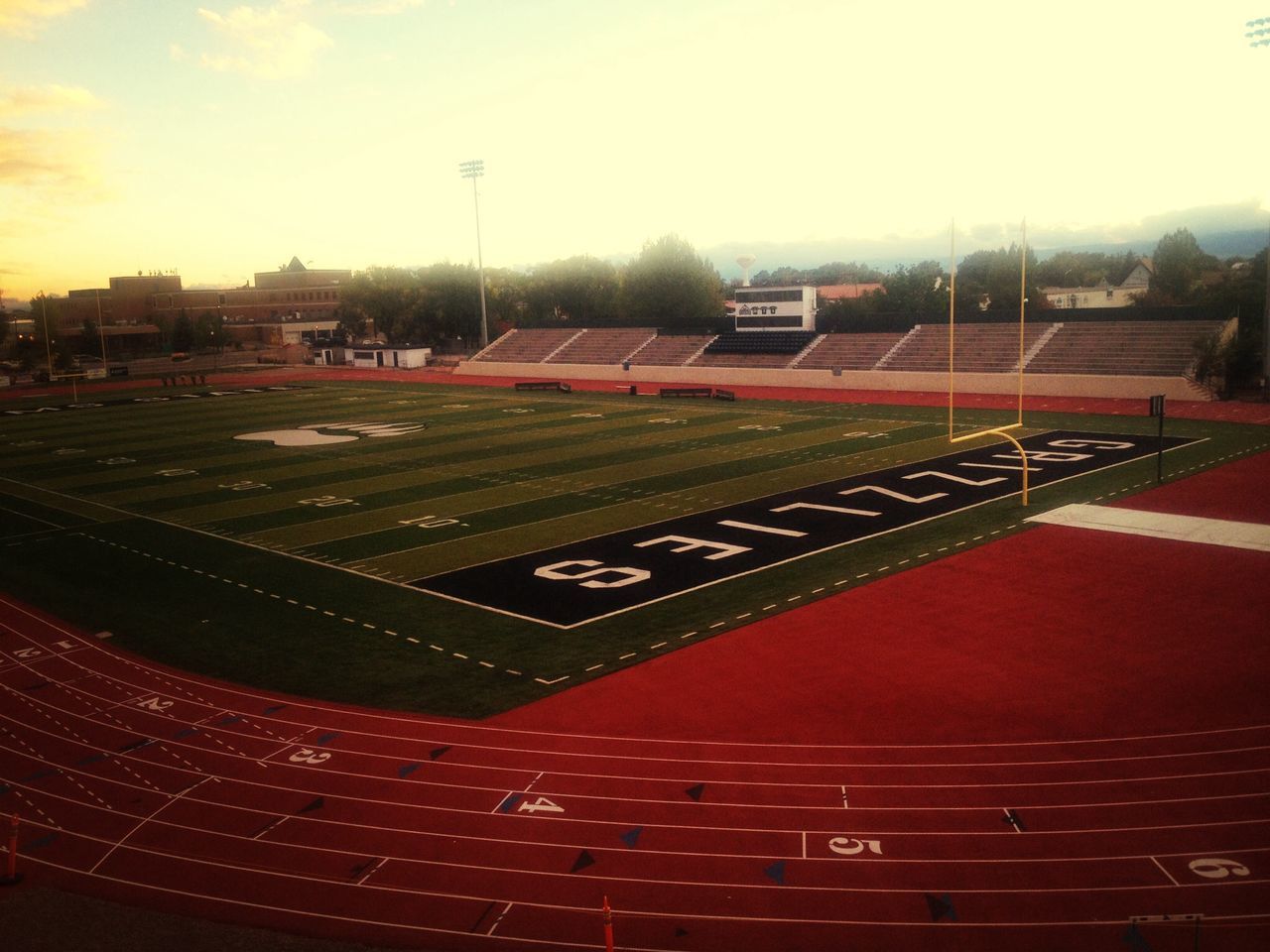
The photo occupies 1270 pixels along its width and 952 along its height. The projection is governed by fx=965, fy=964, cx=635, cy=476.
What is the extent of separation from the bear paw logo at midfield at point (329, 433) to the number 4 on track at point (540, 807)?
99.4 ft

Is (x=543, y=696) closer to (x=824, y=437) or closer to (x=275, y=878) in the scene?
(x=275, y=878)

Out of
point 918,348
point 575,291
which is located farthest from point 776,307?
point 575,291

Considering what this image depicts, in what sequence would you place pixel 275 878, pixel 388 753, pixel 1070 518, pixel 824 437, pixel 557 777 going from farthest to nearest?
1. pixel 824 437
2. pixel 1070 518
3. pixel 388 753
4. pixel 557 777
5. pixel 275 878

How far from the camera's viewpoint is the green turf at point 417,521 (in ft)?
50.8

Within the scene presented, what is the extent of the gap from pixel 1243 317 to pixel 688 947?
4820 cm

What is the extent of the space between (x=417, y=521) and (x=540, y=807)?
1532 centimetres

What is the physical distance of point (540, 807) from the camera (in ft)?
34.4

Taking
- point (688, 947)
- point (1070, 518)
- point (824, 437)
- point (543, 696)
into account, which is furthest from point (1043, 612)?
point (824, 437)

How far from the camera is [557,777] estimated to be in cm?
1116

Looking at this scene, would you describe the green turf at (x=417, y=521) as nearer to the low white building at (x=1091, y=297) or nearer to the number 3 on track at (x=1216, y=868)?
the number 3 on track at (x=1216, y=868)

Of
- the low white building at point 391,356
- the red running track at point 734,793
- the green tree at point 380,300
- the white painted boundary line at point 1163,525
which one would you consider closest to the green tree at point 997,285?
the low white building at point 391,356

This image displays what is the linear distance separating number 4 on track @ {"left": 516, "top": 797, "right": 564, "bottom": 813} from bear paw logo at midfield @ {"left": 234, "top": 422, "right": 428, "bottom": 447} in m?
30.3

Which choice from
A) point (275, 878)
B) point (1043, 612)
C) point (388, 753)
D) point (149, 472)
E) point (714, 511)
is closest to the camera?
point (275, 878)

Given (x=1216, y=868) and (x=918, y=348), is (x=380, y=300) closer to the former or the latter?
(x=918, y=348)
